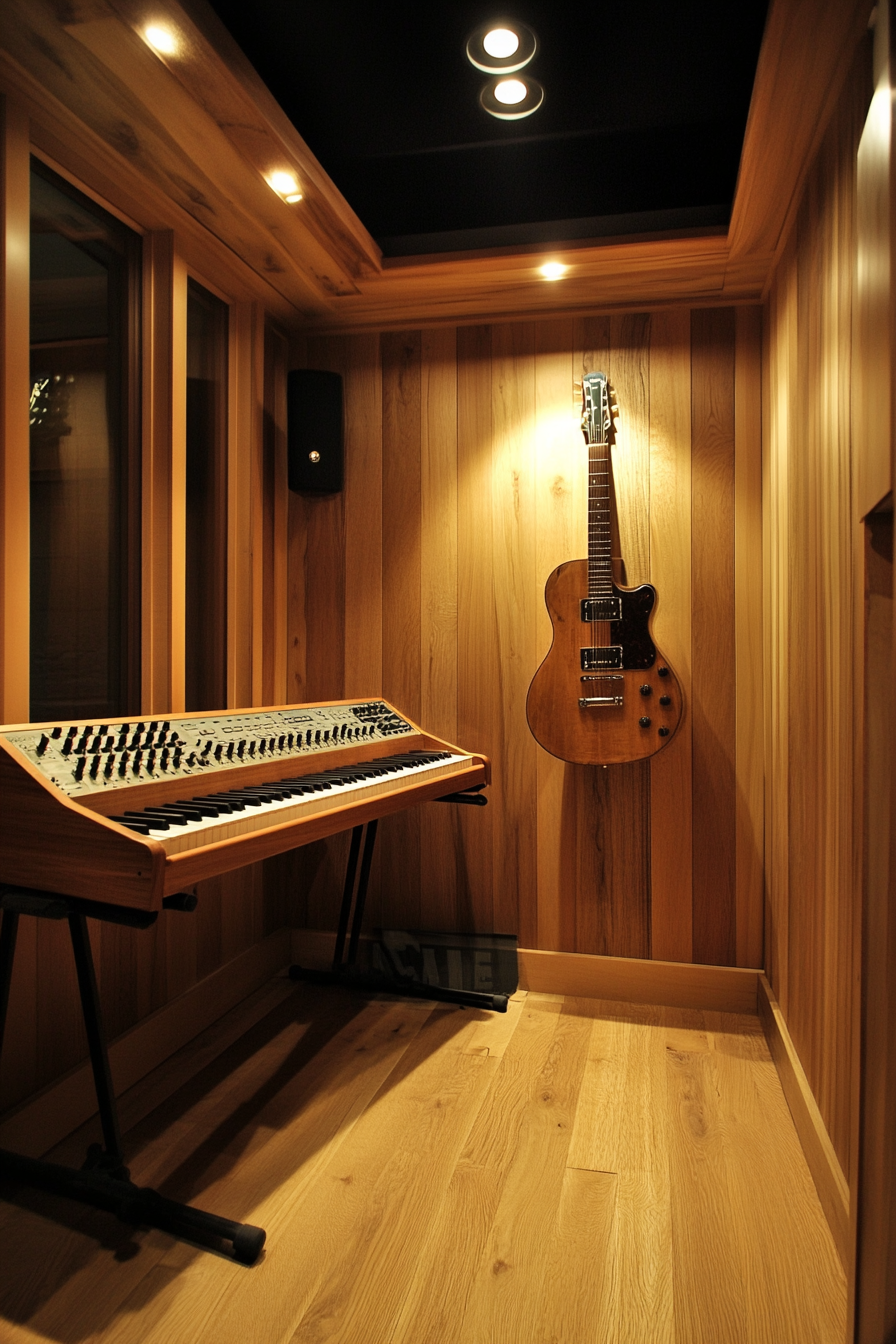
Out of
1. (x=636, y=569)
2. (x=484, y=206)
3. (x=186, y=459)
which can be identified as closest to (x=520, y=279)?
(x=484, y=206)

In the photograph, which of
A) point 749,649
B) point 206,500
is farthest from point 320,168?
point 749,649

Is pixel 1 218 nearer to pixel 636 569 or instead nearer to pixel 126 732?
pixel 126 732

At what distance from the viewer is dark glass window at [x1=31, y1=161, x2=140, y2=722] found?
1.99 metres

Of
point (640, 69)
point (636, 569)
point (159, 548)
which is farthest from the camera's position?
point (636, 569)

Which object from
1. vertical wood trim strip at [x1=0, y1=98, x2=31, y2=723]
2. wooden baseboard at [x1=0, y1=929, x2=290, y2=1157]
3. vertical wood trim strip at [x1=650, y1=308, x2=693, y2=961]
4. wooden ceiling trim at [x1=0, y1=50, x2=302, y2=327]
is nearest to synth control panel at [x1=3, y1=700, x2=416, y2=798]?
vertical wood trim strip at [x1=0, y1=98, x2=31, y2=723]

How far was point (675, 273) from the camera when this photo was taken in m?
2.65

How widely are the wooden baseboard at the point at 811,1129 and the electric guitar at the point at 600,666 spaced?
861 millimetres

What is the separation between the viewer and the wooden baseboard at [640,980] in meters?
2.75

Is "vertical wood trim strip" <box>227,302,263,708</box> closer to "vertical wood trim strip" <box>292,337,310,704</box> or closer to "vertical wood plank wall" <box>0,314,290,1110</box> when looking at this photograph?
"vertical wood plank wall" <box>0,314,290,1110</box>

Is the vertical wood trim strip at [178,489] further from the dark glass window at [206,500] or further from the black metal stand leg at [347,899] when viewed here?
the black metal stand leg at [347,899]

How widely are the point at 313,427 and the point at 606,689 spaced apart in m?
1.41

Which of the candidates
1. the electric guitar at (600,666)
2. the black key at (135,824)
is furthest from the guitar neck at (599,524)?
the black key at (135,824)

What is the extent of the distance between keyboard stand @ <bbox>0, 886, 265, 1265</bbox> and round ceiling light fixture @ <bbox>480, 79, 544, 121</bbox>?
2.32 metres

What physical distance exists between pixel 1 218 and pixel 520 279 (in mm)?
1532
